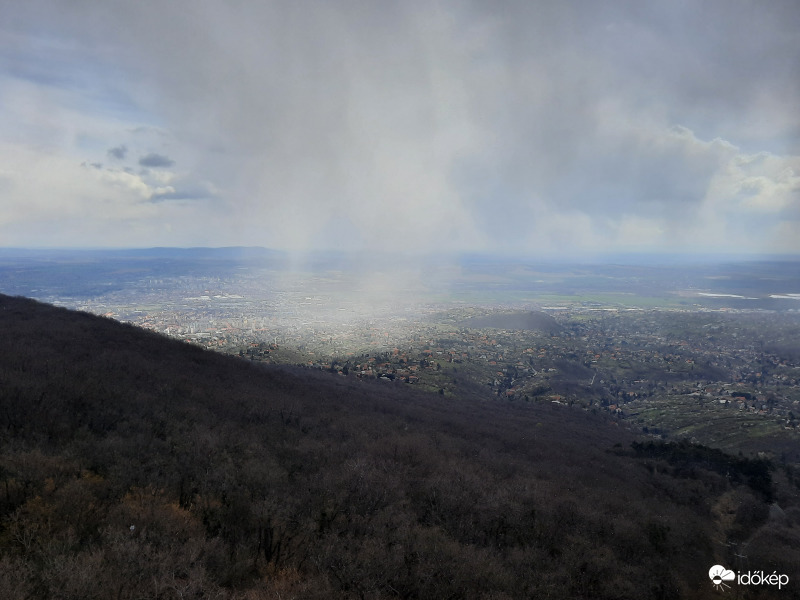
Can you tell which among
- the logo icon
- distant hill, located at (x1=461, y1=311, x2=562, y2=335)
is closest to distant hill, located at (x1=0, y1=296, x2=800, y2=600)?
the logo icon

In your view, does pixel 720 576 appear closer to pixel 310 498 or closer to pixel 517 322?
pixel 310 498

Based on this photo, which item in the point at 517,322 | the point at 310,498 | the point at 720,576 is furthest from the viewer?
the point at 517,322

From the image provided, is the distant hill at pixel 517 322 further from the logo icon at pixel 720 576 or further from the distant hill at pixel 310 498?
the logo icon at pixel 720 576

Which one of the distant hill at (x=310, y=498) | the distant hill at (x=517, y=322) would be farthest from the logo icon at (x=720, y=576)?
the distant hill at (x=517, y=322)

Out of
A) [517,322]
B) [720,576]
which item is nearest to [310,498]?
[720,576]

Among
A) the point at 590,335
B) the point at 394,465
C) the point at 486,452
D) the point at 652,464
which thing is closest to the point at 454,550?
the point at 394,465

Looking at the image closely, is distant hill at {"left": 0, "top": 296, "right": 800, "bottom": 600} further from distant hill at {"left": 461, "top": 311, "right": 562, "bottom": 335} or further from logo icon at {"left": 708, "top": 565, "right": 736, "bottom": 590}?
distant hill at {"left": 461, "top": 311, "right": 562, "bottom": 335}

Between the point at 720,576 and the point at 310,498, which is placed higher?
the point at 310,498
